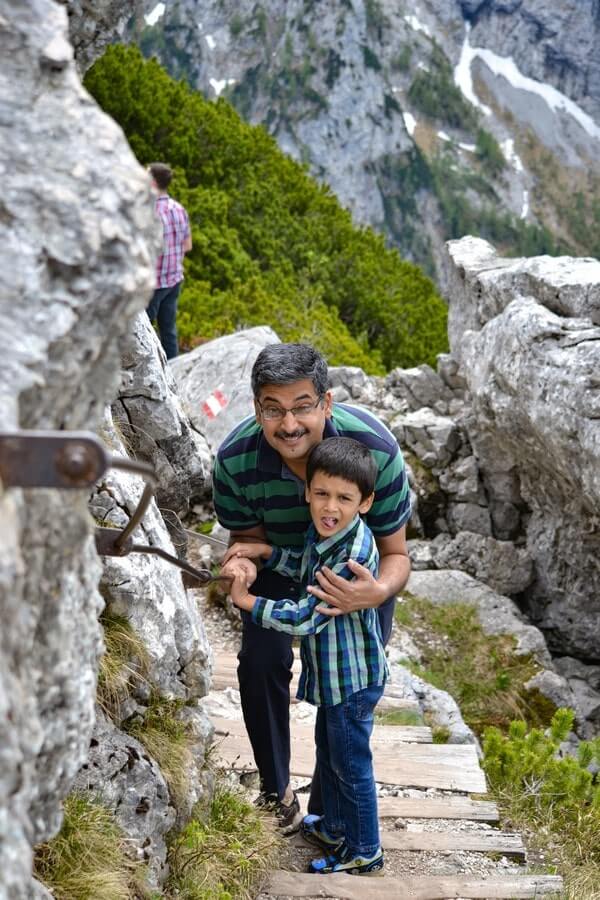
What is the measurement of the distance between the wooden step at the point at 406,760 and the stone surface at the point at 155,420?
137 cm

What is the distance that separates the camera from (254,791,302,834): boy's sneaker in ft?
14.3

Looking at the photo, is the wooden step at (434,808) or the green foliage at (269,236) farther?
the green foliage at (269,236)

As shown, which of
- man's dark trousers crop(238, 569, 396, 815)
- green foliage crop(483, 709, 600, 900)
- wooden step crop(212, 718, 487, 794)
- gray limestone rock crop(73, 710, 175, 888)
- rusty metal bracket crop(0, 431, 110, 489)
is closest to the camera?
rusty metal bracket crop(0, 431, 110, 489)

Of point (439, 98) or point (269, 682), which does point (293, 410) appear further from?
point (439, 98)

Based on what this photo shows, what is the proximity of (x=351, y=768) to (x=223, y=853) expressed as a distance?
62 centimetres

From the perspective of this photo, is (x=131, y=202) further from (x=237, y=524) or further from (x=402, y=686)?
(x=402, y=686)

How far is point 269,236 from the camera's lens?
22.3 m

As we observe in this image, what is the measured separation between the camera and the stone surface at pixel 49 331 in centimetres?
167

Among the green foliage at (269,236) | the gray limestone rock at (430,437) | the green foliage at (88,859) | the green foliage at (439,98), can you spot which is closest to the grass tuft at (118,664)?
the green foliage at (88,859)

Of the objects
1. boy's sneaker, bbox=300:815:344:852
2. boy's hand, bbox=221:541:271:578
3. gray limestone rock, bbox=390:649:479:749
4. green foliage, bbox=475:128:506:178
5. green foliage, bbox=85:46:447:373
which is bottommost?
green foliage, bbox=475:128:506:178

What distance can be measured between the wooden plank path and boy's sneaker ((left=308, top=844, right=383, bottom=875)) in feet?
0.23

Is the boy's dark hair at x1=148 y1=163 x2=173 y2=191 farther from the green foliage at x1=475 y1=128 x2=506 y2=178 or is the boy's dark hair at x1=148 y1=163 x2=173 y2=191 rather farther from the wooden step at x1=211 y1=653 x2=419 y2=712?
the green foliage at x1=475 y1=128 x2=506 y2=178

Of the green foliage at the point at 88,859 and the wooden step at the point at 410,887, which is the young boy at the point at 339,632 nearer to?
the wooden step at the point at 410,887

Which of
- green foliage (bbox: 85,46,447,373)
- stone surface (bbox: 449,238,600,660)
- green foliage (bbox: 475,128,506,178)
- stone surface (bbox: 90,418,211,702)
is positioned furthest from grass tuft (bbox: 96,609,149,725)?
green foliage (bbox: 475,128,506,178)
